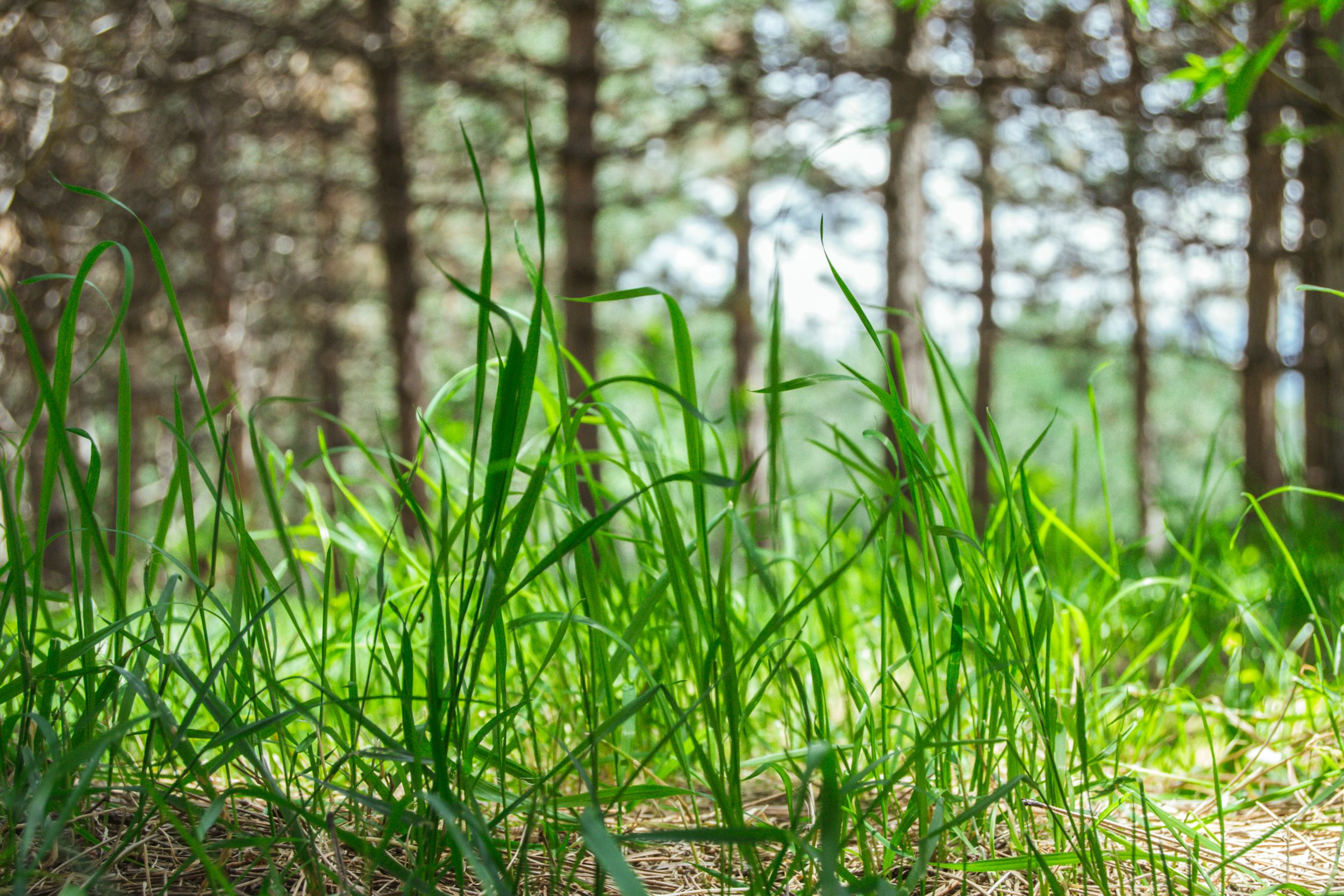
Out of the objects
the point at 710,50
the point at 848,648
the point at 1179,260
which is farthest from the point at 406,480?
the point at 1179,260

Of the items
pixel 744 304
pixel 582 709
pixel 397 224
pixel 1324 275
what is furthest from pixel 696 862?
pixel 744 304

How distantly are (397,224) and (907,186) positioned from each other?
2.96 metres

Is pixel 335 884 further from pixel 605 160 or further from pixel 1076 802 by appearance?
pixel 605 160

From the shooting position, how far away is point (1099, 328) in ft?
33.9

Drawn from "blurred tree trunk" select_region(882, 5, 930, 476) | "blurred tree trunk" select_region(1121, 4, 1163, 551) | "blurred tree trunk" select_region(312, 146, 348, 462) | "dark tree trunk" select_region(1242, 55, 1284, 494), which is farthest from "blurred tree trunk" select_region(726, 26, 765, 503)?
"blurred tree trunk" select_region(312, 146, 348, 462)

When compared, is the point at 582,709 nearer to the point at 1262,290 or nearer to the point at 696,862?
the point at 696,862

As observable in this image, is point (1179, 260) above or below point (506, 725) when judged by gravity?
above

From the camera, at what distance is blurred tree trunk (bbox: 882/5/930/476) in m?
4.35

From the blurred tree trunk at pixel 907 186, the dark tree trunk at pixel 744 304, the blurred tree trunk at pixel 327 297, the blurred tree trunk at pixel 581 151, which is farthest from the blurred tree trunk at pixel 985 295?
the blurred tree trunk at pixel 327 297

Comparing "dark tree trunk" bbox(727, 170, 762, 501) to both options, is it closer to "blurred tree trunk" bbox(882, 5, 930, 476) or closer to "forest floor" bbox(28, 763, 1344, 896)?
"blurred tree trunk" bbox(882, 5, 930, 476)

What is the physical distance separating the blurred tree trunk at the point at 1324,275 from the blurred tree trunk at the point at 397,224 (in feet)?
13.8

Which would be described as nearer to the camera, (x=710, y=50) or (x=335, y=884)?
(x=335, y=884)

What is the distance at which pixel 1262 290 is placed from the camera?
3.82 meters

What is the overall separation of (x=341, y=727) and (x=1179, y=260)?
8786mm
